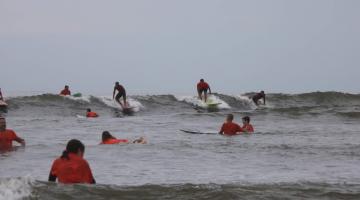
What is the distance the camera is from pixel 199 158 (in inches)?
628

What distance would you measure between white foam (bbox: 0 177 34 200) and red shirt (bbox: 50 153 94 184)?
42cm

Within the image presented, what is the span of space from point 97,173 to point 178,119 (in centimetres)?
1771

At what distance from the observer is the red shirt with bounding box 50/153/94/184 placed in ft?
30.5

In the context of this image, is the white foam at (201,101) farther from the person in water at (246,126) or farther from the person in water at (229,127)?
the person in water at (229,127)

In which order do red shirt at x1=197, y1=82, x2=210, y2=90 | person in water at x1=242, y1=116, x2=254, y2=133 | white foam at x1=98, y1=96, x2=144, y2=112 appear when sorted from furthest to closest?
white foam at x1=98, y1=96, x2=144, y2=112 → red shirt at x1=197, y1=82, x2=210, y2=90 → person in water at x1=242, y1=116, x2=254, y2=133

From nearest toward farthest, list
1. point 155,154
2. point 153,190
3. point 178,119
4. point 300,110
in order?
point 153,190 → point 155,154 → point 178,119 → point 300,110

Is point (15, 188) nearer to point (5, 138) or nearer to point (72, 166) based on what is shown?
point (72, 166)

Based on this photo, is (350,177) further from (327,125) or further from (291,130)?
(327,125)

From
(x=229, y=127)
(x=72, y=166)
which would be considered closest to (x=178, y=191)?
(x=72, y=166)

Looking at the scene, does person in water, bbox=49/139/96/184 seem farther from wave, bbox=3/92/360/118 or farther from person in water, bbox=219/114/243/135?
wave, bbox=3/92/360/118

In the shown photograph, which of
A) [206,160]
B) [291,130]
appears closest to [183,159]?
[206,160]

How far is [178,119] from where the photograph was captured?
3088 cm

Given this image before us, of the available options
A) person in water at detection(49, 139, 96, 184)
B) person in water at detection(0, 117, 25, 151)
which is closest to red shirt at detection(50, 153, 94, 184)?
person in water at detection(49, 139, 96, 184)

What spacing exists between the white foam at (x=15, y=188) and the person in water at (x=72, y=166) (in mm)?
380
